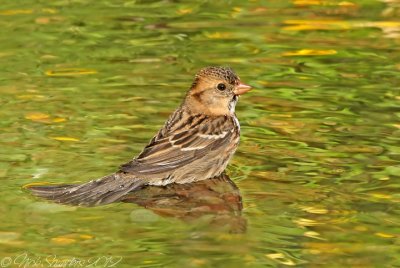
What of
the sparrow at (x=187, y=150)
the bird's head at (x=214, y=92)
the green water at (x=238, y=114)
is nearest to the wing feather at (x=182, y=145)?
the sparrow at (x=187, y=150)

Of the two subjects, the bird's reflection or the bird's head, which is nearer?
the bird's reflection

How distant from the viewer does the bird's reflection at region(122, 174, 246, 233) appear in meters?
8.95

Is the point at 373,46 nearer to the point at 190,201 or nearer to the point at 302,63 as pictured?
the point at 302,63

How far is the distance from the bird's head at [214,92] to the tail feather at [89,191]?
1249 millimetres

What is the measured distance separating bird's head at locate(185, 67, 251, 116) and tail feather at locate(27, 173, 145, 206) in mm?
1249

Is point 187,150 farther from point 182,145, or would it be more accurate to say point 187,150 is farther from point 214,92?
point 214,92

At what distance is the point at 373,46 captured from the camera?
13.3 meters

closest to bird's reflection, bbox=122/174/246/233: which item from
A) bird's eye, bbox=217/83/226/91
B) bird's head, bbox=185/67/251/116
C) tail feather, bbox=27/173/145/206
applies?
tail feather, bbox=27/173/145/206

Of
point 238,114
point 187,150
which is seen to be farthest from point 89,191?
point 238,114

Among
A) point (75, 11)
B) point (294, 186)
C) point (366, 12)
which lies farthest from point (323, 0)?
point (294, 186)

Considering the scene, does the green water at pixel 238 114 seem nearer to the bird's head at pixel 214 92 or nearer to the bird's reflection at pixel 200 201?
the bird's reflection at pixel 200 201

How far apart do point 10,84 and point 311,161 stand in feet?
11.2

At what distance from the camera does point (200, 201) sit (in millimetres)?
9391

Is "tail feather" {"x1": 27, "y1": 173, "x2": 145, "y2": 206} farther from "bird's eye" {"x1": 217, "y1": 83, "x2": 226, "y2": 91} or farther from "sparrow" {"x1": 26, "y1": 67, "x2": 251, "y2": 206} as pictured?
"bird's eye" {"x1": 217, "y1": 83, "x2": 226, "y2": 91}
